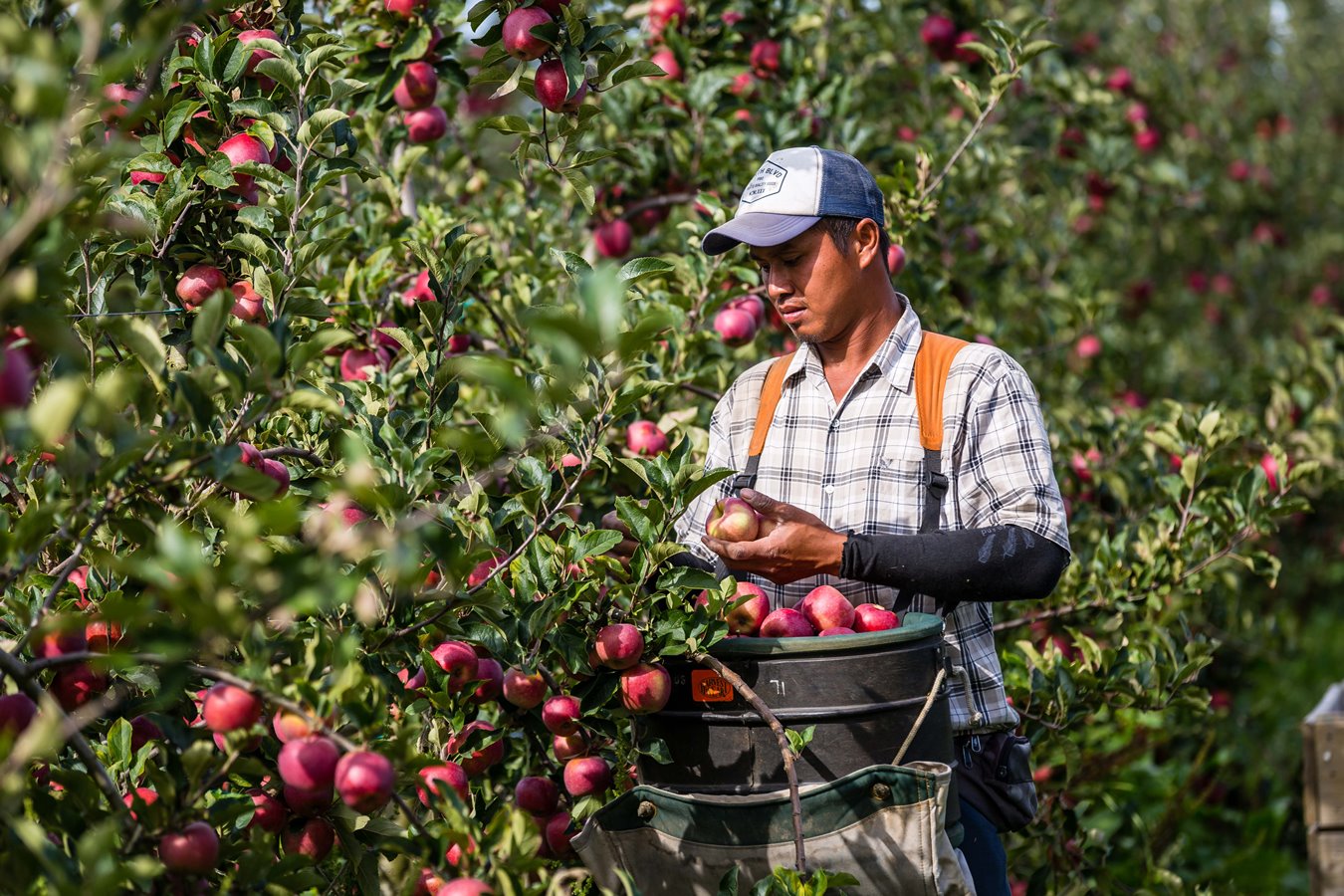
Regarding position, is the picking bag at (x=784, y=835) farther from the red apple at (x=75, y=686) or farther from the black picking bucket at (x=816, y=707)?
the red apple at (x=75, y=686)

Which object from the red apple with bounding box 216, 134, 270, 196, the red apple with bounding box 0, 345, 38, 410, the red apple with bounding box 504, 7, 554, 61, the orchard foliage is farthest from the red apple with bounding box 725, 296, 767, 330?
the red apple with bounding box 0, 345, 38, 410

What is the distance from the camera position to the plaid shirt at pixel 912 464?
6.57 ft

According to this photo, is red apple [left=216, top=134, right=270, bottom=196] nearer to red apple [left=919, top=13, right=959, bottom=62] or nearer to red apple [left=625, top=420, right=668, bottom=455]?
Answer: red apple [left=625, top=420, right=668, bottom=455]

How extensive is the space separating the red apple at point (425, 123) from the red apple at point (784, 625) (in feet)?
5.22

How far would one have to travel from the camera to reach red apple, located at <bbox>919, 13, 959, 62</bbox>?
13.1ft

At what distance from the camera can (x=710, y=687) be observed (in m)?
1.84

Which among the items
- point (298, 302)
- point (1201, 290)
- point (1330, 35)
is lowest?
point (1201, 290)

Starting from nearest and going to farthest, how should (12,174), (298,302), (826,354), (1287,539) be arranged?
(12,174)
(298,302)
(826,354)
(1287,539)

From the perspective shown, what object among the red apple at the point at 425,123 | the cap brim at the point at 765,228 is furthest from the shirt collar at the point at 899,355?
the red apple at the point at 425,123

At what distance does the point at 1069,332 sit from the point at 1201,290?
3.13 meters

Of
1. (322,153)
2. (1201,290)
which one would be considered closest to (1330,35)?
(1201,290)

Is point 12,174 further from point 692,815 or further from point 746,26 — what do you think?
point 746,26

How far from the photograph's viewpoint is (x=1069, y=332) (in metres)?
4.01

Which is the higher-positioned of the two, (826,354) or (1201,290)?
(826,354)
